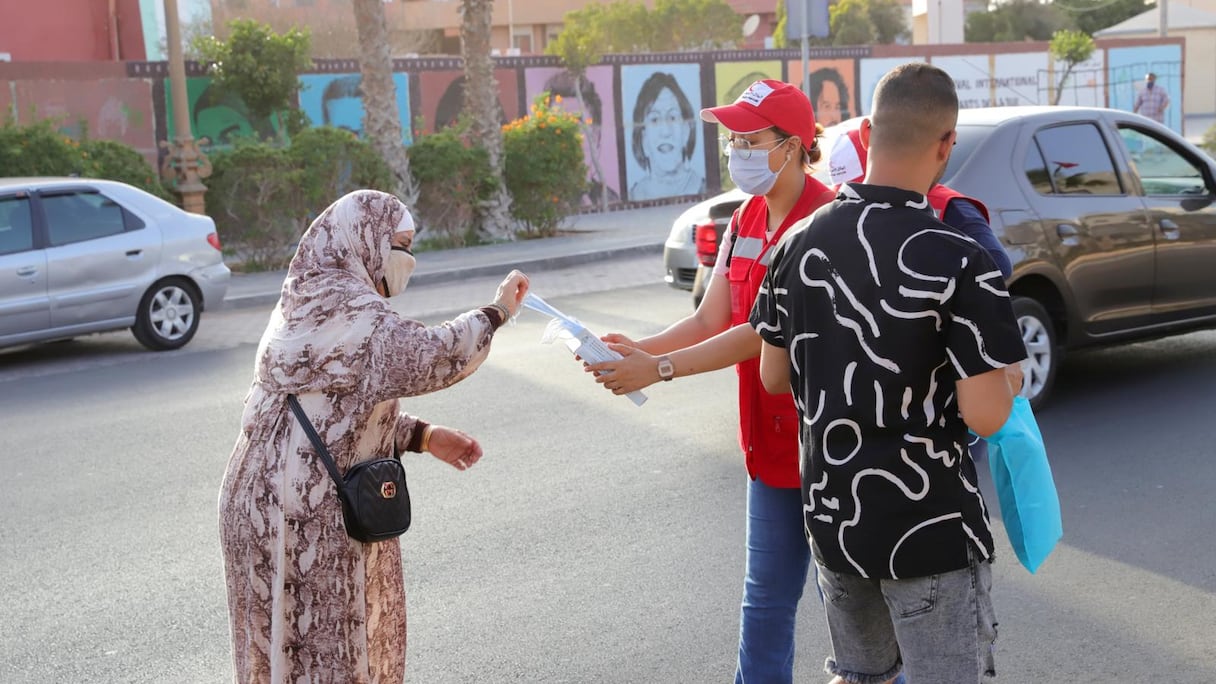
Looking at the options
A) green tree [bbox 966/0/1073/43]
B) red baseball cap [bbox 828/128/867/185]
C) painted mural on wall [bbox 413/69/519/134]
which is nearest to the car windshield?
red baseball cap [bbox 828/128/867/185]

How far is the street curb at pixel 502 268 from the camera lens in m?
14.3

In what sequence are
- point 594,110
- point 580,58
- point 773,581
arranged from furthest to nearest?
point 594,110 < point 580,58 < point 773,581

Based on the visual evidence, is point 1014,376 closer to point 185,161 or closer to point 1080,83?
point 185,161

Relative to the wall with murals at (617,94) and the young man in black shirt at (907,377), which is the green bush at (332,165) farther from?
the young man in black shirt at (907,377)

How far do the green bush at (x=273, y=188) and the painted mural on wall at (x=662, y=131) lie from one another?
899 cm

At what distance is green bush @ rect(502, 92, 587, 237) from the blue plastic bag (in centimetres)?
1676

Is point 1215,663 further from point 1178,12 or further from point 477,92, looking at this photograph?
point 1178,12

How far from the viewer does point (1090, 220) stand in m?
7.70

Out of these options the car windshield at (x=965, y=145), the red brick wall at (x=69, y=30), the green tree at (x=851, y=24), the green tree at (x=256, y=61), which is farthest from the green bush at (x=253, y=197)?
the green tree at (x=851, y=24)

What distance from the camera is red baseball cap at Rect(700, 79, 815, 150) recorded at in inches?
142

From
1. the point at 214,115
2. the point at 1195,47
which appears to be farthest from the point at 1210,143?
the point at 1195,47

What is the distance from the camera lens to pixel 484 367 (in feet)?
31.9

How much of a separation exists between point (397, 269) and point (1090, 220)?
217 inches

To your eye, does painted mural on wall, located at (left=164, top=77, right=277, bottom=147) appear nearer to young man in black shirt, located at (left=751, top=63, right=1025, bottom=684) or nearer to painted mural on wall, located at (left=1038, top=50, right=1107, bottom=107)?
young man in black shirt, located at (left=751, top=63, right=1025, bottom=684)
